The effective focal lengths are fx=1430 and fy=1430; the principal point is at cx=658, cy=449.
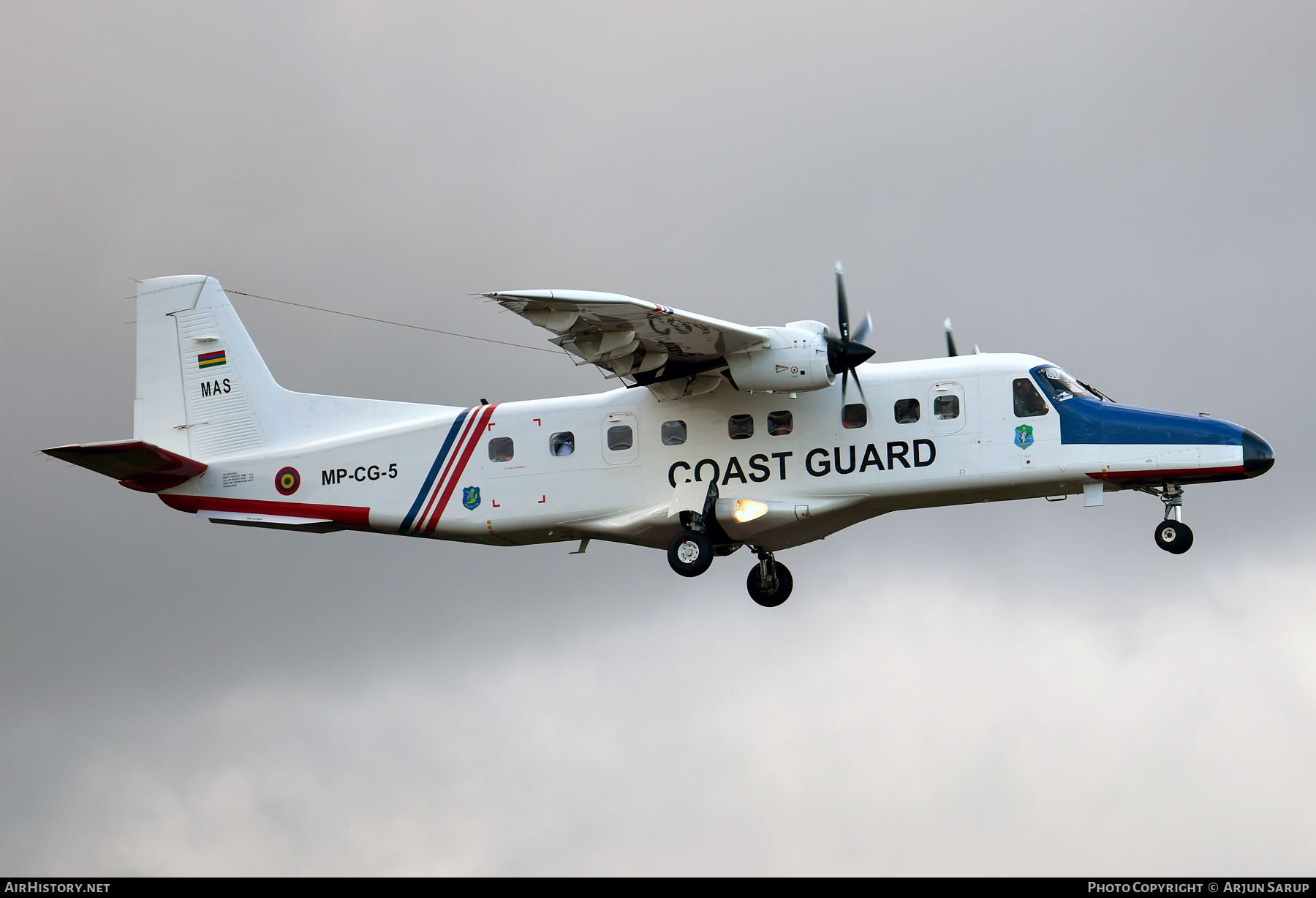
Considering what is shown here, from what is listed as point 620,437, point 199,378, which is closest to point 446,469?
point 620,437

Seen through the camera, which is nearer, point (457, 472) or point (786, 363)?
point (786, 363)

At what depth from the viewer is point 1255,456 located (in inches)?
792

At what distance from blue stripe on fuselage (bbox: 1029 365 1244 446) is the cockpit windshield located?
20 mm

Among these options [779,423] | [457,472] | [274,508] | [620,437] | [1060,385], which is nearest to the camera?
[1060,385]

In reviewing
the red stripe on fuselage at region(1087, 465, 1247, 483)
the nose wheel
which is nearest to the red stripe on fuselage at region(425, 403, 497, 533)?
the red stripe on fuselage at region(1087, 465, 1247, 483)

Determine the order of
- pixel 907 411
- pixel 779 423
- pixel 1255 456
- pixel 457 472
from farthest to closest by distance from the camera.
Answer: pixel 457 472
pixel 779 423
pixel 907 411
pixel 1255 456

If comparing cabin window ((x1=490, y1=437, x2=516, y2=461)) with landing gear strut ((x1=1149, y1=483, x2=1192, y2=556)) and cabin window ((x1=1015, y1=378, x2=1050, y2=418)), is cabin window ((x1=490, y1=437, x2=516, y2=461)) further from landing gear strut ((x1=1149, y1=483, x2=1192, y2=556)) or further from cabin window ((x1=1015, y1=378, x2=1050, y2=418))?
landing gear strut ((x1=1149, y1=483, x2=1192, y2=556))

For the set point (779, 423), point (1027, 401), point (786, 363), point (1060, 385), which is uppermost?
point (786, 363)

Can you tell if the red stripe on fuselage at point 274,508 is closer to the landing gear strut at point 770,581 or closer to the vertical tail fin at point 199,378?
the vertical tail fin at point 199,378

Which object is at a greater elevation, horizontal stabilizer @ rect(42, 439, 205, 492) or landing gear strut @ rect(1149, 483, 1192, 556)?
horizontal stabilizer @ rect(42, 439, 205, 492)

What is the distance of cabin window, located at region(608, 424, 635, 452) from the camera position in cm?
2247

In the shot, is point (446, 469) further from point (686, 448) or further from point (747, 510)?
point (747, 510)

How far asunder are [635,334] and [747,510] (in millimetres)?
3180

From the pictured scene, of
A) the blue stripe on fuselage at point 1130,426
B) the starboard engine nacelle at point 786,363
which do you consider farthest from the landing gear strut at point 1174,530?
the starboard engine nacelle at point 786,363
